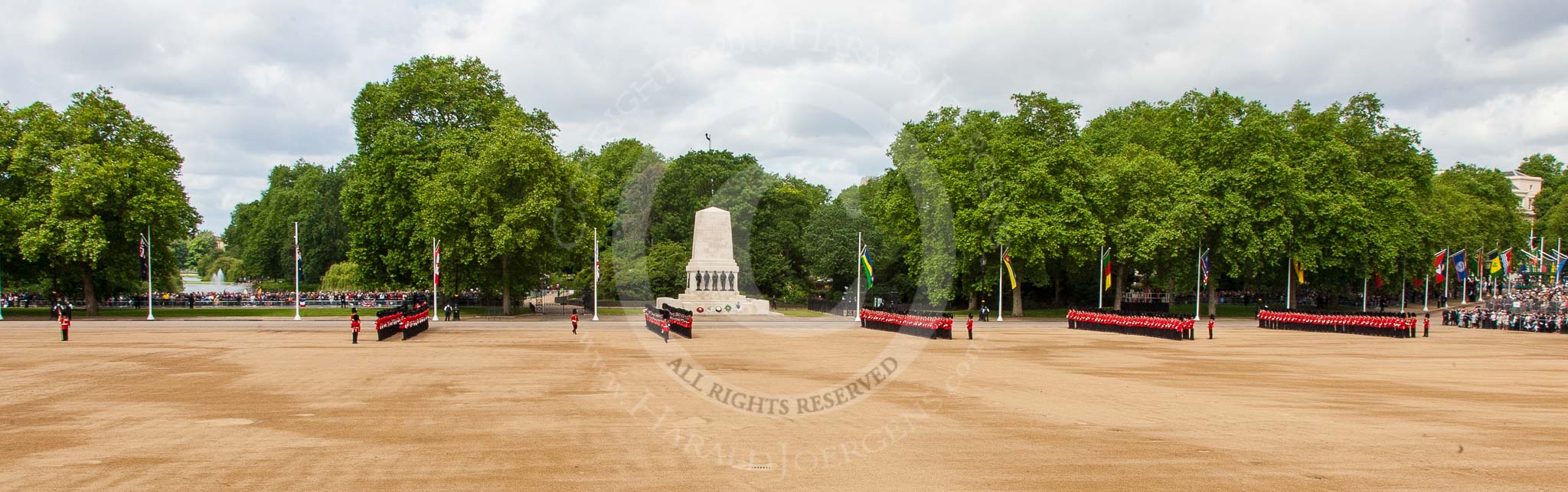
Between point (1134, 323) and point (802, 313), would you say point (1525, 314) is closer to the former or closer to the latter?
point (1134, 323)

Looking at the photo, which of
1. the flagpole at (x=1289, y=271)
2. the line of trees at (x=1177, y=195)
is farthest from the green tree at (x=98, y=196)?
the flagpole at (x=1289, y=271)

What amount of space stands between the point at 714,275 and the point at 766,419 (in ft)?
128

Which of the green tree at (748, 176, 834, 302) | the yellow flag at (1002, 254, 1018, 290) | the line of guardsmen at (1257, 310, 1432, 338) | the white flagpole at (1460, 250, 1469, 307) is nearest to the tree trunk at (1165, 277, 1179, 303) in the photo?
the white flagpole at (1460, 250, 1469, 307)

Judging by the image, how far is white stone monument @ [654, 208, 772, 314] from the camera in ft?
169

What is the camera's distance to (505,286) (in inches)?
1843

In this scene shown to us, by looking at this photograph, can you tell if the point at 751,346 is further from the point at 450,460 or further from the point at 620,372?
the point at 450,460

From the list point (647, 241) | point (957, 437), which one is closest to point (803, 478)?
point (957, 437)

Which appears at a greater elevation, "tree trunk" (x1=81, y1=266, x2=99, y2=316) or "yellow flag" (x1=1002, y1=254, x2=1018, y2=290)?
"yellow flag" (x1=1002, y1=254, x2=1018, y2=290)

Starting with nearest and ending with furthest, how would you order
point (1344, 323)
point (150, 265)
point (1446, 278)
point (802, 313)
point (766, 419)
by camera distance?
point (766, 419) → point (1344, 323) → point (150, 265) → point (802, 313) → point (1446, 278)

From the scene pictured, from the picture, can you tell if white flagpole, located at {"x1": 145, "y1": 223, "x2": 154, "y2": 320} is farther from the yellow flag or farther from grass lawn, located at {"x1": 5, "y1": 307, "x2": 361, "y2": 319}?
the yellow flag

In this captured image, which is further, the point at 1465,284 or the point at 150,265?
the point at 1465,284

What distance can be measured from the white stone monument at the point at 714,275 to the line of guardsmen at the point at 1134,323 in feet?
63.2

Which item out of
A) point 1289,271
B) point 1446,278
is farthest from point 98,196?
point 1446,278

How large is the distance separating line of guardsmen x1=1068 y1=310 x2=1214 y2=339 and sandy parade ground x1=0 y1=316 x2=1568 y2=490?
6559 millimetres
